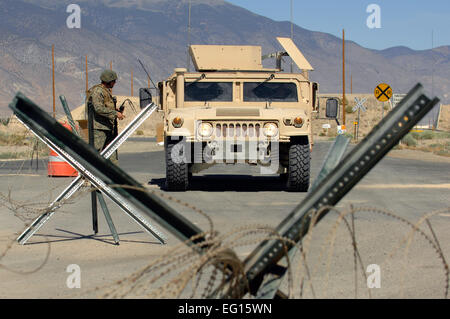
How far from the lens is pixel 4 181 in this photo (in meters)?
14.7

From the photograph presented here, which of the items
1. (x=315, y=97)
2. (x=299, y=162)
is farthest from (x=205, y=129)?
(x=315, y=97)

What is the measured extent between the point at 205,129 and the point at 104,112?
4124 mm

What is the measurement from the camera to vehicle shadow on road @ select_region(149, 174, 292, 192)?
13.1 m

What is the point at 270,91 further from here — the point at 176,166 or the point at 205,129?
the point at 176,166

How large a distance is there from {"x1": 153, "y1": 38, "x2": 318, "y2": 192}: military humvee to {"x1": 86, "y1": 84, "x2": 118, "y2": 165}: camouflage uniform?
3746 mm

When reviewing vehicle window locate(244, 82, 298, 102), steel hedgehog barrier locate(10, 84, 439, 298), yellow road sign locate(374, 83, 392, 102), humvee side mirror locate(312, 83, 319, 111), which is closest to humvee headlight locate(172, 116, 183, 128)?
vehicle window locate(244, 82, 298, 102)

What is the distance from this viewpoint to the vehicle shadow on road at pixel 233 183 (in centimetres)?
1312

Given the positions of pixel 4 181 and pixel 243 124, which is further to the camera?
pixel 4 181

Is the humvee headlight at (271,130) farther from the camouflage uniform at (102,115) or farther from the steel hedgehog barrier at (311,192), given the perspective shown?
the steel hedgehog barrier at (311,192)

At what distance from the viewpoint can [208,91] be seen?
13211 mm

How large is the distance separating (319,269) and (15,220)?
453cm

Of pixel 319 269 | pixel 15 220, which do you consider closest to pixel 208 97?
pixel 15 220
